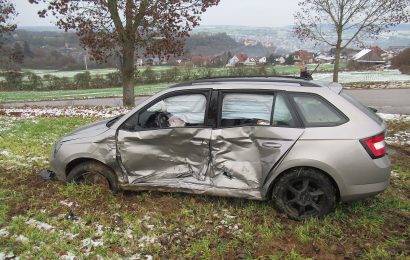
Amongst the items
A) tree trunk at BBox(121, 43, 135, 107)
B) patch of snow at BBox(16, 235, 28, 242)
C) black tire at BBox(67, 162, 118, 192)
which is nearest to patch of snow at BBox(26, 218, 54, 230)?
patch of snow at BBox(16, 235, 28, 242)

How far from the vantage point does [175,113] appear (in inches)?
193

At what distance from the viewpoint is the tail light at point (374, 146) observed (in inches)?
163

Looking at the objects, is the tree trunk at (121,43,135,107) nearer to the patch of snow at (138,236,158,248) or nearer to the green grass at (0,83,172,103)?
the green grass at (0,83,172,103)

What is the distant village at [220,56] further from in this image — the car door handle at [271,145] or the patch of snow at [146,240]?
the patch of snow at [146,240]

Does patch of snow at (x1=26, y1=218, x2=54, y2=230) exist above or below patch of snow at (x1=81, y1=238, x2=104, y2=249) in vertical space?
above

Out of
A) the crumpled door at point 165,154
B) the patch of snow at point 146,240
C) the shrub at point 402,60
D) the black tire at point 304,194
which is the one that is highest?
the shrub at point 402,60

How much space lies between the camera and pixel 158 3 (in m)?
15.0

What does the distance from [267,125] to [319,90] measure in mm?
764

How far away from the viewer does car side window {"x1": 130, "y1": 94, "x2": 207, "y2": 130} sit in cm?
477

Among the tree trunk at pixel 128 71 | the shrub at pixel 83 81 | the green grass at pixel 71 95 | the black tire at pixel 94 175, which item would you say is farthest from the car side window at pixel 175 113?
the shrub at pixel 83 81

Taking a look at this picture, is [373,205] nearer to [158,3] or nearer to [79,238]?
[79,238]

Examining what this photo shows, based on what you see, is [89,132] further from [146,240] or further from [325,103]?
[325,103]

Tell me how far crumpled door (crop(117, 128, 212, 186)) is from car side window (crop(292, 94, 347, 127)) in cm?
115

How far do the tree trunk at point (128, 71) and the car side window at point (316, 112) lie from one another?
12704mm
